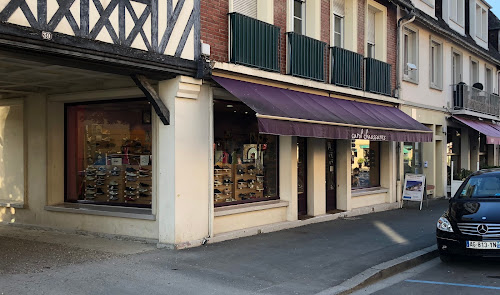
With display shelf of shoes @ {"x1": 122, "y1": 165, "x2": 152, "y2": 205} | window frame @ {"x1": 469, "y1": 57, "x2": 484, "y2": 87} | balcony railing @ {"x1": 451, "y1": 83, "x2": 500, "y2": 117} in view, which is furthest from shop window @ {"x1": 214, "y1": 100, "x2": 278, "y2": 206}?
window frame @ {"x1": 469, "y1": 57, "x2": 484, "y2": 87}

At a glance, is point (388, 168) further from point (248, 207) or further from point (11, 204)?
point (11, 204)

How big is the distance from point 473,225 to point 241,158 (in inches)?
204

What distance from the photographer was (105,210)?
395 inches

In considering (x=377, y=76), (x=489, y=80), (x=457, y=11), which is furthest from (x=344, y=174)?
(x=489, y=80)

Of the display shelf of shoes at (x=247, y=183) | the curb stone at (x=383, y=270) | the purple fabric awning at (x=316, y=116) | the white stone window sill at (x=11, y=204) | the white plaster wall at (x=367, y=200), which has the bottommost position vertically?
the curb stone at (x=383, y=270)

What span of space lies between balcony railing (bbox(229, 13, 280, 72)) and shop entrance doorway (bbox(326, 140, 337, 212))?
406cm

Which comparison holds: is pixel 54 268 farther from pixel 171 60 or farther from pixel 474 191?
pixel 474 191

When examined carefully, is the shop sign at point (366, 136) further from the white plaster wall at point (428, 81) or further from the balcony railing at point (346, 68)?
the white plaster wall at point (428, 81)

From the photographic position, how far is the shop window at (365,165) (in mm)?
14969

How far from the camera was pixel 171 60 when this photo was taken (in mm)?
8320

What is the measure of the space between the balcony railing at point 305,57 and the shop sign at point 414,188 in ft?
18.9

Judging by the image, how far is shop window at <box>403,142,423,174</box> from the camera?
1791 cm

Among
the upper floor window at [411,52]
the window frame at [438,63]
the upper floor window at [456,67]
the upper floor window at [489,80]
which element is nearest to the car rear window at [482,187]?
the upper floor window at [411,52]

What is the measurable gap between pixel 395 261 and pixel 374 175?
8328 millimetres
